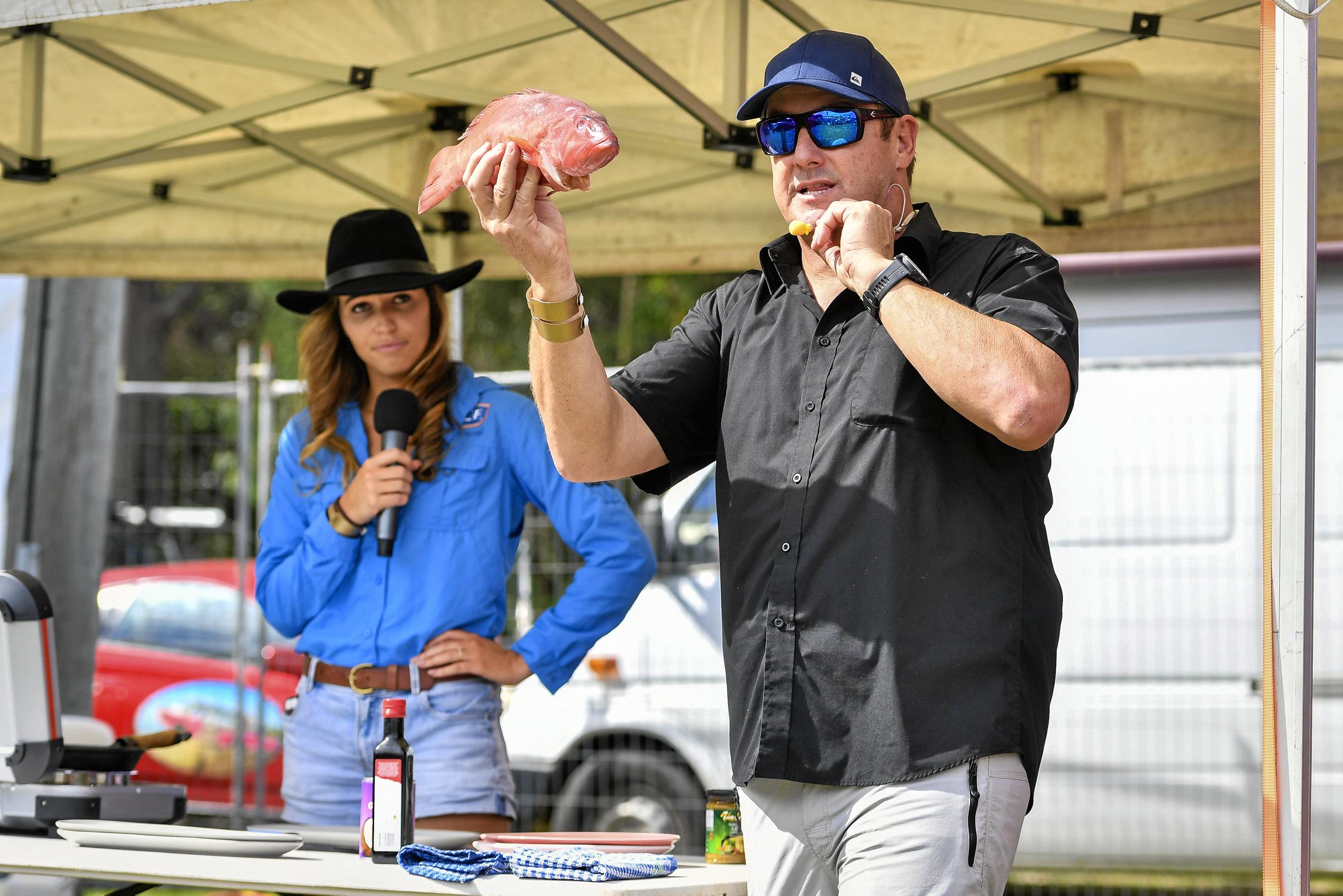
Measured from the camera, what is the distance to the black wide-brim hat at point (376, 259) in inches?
135

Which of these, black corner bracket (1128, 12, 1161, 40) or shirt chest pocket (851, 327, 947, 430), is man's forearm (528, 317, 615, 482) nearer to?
shirt chest pocket (851, 327, 947, 430)

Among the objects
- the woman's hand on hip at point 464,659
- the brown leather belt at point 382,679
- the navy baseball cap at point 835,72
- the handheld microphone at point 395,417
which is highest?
the navy baseball cap at point 835,72

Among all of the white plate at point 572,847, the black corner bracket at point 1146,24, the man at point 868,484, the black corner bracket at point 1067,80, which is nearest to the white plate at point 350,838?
the white plate at point 572,847

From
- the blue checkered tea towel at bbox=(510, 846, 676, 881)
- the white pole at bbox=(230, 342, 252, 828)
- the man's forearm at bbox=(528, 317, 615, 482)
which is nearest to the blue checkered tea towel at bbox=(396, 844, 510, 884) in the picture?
the blue checkered tea towel at bbox=(510, 846, 676, 881)

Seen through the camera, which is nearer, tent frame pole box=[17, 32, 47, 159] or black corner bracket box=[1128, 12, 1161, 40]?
black corner bracket box=[1128, 12, 1161, 40]

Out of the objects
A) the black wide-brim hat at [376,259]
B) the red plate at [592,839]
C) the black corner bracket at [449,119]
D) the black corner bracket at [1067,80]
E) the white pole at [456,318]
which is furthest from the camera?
the white pole at [456,318]

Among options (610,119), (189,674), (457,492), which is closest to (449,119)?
(610,119)

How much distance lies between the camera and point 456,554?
3.24m

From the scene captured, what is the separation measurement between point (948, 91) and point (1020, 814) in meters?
2.22

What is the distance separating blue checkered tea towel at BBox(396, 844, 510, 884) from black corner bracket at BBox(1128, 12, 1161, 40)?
94.4 inches

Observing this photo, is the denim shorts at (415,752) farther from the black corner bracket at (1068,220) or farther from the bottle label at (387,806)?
the black corner bracket at (1068,220)

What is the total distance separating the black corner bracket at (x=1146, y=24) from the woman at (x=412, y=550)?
1.66 metres

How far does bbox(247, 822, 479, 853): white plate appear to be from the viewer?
2.53 meters

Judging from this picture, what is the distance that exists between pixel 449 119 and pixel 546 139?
264 cm
